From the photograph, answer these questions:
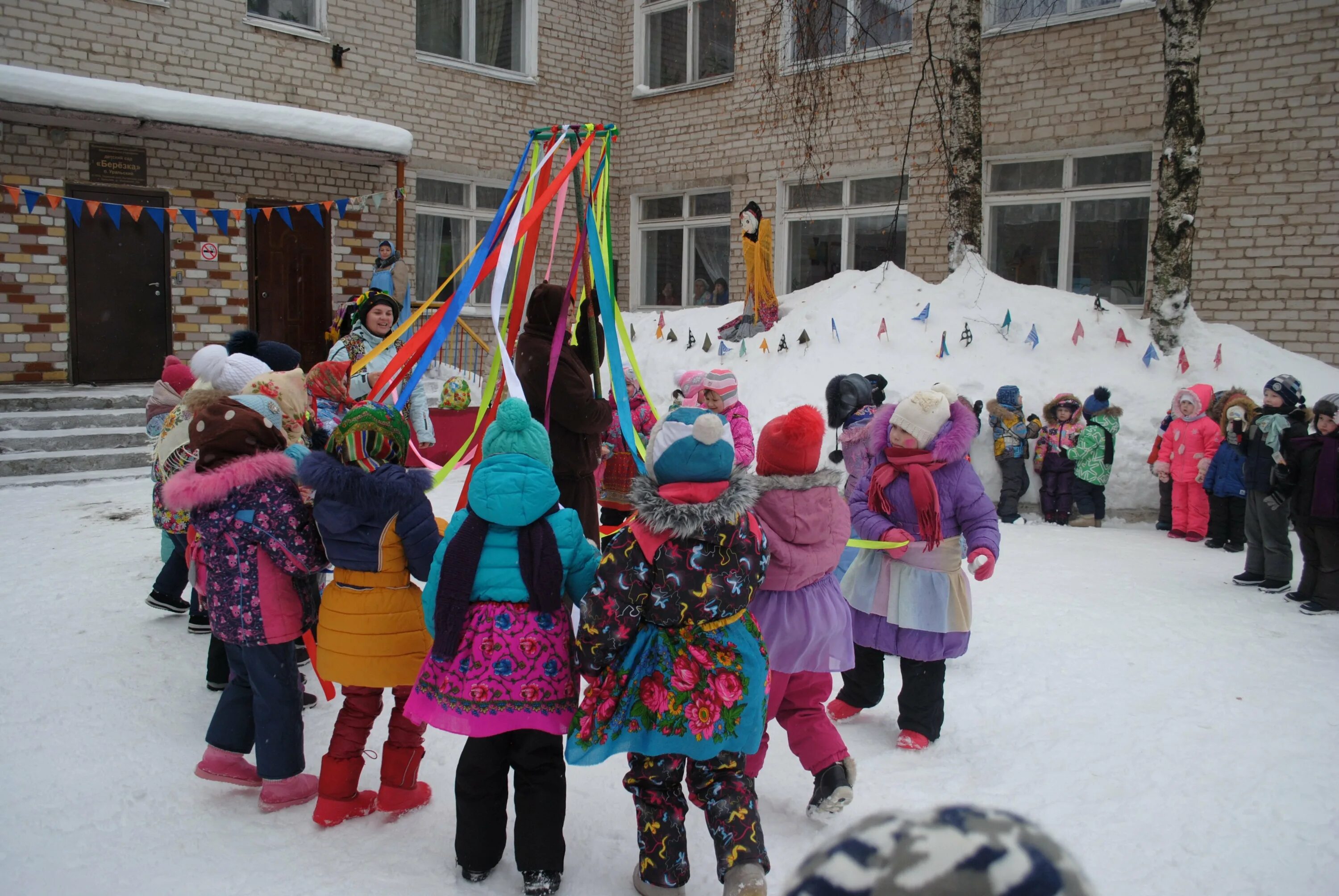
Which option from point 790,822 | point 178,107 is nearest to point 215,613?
point 790,822

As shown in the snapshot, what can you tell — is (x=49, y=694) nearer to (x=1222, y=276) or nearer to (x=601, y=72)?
(x=1222, y=276)

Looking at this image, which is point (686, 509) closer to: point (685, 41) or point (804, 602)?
point (804, 602)

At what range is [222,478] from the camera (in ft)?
9.64

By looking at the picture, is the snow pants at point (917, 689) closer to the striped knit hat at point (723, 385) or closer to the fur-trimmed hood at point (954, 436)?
the fur-trimmed hood at point (954, 436)

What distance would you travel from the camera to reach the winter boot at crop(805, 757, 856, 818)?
115 inches

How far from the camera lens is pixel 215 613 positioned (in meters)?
3.01

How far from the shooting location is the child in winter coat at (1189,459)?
23.1 feet

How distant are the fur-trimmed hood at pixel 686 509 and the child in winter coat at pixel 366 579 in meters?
0.79

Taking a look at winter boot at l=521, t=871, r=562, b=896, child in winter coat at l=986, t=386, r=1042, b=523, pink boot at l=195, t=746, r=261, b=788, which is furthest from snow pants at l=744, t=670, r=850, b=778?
child in winter coat at l=986, t=386, r=1042, b=523

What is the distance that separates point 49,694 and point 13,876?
142 cm

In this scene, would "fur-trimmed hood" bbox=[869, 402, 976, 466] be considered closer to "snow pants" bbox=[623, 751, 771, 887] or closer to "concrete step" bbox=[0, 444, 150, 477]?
"snow pants" bbox=[623, 751, 771, 887]

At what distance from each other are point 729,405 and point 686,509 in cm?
241

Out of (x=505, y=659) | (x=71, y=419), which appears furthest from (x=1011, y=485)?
(x=71, y=419)

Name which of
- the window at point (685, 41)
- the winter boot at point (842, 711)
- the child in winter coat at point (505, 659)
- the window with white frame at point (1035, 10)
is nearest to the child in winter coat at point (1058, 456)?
the winter boot at point (842, 711)
